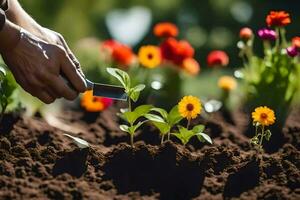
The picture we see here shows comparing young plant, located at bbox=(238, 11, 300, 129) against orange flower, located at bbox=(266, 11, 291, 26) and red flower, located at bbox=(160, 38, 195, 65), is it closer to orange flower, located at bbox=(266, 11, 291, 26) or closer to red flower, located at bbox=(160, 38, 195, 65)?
orange flower, located at bbox=(266, 11, 291, 26)

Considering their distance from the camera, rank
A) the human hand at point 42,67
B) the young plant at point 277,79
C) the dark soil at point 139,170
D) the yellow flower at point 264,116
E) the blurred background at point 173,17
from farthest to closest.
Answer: the blurred background at point 173,17, the young plant at point 277,79, the yellow flower at point 264,116, the human hand at point 42,67, the dark soil at point 139,170

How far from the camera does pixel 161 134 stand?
10.5 feet

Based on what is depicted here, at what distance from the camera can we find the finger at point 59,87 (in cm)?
272

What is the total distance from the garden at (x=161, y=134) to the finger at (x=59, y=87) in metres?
0.18

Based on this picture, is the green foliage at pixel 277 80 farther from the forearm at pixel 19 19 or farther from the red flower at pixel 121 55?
the forearm at pixel 19 19

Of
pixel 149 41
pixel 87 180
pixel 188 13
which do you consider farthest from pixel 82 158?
pixel 188 13

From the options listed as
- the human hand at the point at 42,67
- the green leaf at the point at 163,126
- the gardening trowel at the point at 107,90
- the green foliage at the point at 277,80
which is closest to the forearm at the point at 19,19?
the human hand at the point at 42,67

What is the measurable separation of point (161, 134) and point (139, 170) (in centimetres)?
51

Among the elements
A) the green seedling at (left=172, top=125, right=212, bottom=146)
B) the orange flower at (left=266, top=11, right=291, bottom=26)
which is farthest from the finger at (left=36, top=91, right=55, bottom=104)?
the orange flower at (left=266, top=11, right=291, bottom=26)

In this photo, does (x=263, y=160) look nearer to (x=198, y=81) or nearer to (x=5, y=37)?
(x=5, y=37)

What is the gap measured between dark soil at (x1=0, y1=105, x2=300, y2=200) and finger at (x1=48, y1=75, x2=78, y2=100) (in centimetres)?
24

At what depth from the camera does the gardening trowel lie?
2.93 m

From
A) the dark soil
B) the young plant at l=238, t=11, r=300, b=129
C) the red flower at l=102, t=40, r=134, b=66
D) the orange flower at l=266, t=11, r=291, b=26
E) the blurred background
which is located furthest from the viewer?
the blurred background

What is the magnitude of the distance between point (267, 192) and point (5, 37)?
44.5 inches
